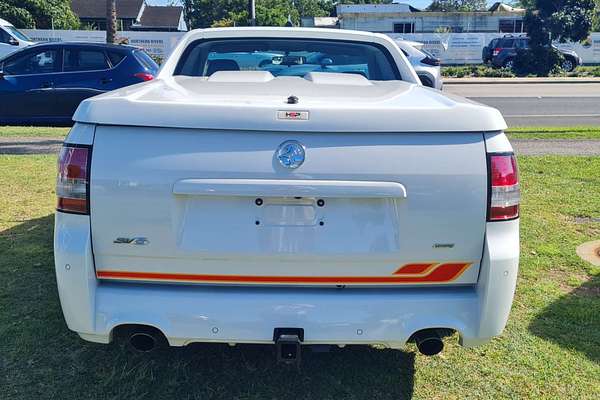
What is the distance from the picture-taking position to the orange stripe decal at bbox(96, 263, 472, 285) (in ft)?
8.64

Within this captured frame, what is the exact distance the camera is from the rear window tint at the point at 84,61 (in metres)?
11.0

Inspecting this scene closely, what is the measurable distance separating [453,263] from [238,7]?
61.8 m

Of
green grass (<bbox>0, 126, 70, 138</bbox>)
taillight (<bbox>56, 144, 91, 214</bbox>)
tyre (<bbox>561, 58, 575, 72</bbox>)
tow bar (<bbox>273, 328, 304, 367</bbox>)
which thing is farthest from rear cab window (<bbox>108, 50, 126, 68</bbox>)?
tyre (<bbox>561, 58, 575, 72</bbox>)

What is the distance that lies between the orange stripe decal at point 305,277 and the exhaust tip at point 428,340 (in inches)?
10.1

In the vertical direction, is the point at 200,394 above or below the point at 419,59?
below

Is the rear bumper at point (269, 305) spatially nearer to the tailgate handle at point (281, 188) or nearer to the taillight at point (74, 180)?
the taillight at point (74, 180)

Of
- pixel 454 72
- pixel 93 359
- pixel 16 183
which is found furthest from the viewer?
pixel 454 72

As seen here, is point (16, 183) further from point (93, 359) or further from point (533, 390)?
point (533, 390)

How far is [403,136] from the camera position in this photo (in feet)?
8.42

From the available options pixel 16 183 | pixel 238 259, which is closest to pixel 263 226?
pixel 238 259

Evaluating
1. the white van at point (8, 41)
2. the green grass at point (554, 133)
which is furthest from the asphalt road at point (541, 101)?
the white van at point (8, 41)

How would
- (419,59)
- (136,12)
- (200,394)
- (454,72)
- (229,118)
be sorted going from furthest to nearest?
1. (136,12)
2. (454,72)
3. (419,59)
4. (200,394)
5. (229,118)

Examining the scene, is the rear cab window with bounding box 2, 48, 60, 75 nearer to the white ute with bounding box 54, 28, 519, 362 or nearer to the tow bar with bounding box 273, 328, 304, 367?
the white ute with bounding box 54, 28, 519, 362

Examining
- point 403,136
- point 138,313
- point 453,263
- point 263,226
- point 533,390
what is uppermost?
point 403,136
